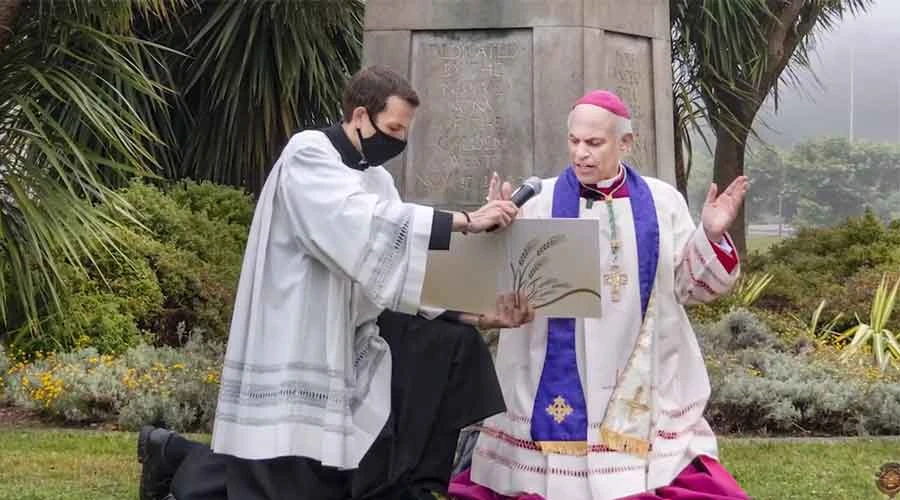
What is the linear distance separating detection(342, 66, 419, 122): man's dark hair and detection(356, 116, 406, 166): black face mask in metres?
0.06

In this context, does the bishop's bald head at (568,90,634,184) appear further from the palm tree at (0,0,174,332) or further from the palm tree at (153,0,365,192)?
the palm tree at (153,0,365,192)

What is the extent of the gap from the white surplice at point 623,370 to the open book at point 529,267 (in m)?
0.29

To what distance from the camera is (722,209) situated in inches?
220

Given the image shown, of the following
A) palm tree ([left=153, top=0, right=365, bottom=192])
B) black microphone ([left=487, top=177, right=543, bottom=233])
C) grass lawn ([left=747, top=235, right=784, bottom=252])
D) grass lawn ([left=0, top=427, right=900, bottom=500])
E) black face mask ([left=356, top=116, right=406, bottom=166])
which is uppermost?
palm tree ([left=153, top=0, right=365, bottom=192])

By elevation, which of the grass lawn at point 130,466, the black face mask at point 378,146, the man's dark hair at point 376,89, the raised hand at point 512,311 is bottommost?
the grass lawn at point 130,466

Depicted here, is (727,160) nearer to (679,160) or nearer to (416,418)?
(679,160)

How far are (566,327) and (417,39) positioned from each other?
3383 millimetres

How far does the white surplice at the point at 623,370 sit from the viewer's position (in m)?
5.72

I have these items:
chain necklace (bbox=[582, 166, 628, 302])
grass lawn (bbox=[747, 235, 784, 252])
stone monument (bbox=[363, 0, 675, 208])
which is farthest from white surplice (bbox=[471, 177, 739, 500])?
grass lawn (bbox=[747, 235, 784, 252])

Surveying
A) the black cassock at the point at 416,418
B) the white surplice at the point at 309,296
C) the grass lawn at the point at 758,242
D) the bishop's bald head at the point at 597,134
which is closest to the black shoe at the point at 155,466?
Result: the black cassock at the point at 416,418

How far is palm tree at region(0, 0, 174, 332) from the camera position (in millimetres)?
10219

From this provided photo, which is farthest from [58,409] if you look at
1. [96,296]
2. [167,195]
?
[167,195]

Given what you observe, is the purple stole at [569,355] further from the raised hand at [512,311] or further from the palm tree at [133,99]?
the palm tree at [133,99]

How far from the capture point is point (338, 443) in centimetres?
559
